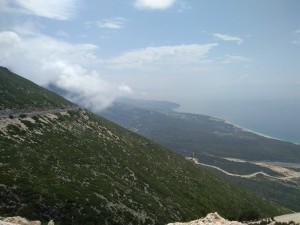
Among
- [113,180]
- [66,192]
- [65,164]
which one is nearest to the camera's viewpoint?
[66,192]

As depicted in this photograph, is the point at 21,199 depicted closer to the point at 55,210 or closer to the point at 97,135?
the point at 55,210

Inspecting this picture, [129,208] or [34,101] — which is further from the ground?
[34,101]

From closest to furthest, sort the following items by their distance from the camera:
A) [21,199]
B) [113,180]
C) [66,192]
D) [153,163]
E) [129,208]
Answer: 1. [21,199]
2. [66,192]
3. [129,208]
4. [113,180]
5. [153,163]

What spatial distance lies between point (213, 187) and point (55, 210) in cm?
7401

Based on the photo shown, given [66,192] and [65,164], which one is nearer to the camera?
[66,192]

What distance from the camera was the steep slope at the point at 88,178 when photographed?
50.1 meters

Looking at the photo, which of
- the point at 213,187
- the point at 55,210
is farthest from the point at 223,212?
the point at 55,210

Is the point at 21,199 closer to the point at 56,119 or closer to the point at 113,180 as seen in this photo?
the point at 113,180

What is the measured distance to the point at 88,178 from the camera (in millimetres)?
66688

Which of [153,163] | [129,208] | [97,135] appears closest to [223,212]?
[153,163]

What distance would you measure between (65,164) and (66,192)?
49.5 feet

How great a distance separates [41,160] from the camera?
64.4 m

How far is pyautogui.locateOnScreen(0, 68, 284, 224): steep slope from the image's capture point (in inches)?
1972

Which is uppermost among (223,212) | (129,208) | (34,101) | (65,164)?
(34,101)
